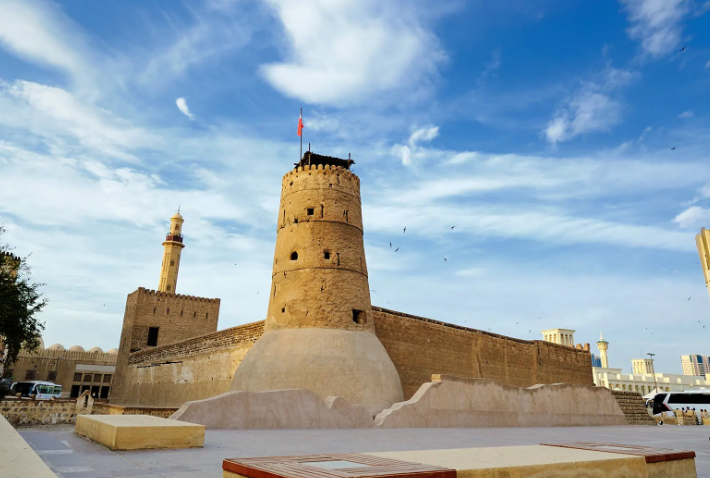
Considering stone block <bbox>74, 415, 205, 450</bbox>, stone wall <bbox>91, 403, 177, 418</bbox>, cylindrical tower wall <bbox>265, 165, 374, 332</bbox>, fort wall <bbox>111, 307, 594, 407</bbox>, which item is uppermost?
cylindrical tower wall <bbox>265, 165, 374, 332</bbox>

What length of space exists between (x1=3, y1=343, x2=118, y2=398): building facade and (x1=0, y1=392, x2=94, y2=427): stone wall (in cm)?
2455

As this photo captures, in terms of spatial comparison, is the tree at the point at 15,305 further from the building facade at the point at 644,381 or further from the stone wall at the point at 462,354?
the building facade at the point at 644,381

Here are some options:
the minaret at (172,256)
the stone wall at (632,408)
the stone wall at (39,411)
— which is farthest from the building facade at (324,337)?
the minaret at (172,256)

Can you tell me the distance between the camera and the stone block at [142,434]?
545cm

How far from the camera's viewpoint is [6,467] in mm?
A: 3043

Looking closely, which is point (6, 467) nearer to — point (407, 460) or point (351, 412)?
point (407, 460)

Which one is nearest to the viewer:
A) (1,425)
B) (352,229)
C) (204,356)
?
(1,425)

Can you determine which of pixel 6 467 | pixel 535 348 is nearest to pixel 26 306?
pixel 6 467

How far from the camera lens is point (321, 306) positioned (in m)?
14.0

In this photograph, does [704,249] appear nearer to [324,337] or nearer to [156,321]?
[324,337]

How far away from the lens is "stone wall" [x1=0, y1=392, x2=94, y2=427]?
58.4 ft

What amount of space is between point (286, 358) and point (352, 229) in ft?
14.7

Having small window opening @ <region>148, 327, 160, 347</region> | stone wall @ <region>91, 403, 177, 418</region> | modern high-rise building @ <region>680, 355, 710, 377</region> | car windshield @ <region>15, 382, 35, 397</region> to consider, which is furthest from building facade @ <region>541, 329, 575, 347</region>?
modern high-rise building @ <region>680, 355, 710, 377</region>

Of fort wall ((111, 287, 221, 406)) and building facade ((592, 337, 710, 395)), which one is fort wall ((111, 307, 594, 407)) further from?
building facade ((592, 337, 710, 395))
